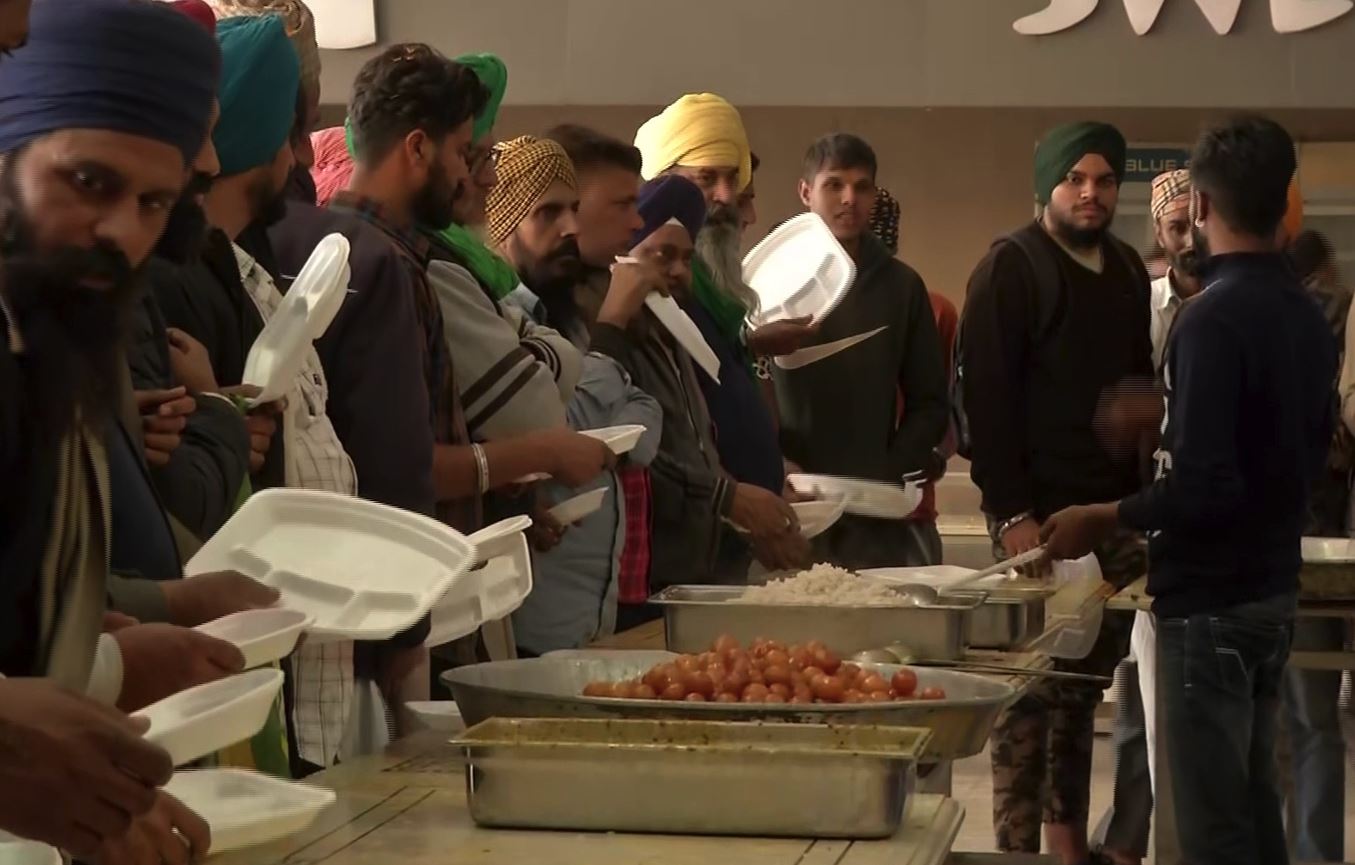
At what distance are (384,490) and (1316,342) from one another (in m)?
1.59

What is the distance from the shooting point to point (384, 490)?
2.28 meters

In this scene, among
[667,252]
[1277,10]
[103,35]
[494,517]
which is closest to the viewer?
[103,35]

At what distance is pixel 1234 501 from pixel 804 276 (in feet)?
A: 5.04

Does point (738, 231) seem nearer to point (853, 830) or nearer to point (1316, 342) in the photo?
point (1316, 342)

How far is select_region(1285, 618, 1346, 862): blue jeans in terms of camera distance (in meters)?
4.20

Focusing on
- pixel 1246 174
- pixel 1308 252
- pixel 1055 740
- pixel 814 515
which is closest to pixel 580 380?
pixel 814 515

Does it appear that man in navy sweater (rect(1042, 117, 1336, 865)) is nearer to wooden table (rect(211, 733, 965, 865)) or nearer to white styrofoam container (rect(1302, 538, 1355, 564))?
white styrofoam container (rect(1302, 538, 1355, 564))

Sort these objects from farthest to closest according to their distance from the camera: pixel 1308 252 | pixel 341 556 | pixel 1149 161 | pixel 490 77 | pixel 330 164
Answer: pixel 1149 161
pixel 1308 252
pixel 490 77
pixel 330 164
pixel 341 556

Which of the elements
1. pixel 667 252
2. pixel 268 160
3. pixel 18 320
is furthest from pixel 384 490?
pixel 667 252

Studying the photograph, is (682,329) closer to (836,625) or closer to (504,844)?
(836,625)

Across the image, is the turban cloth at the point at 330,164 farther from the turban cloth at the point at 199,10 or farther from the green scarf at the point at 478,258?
the turban cloth at the point at 199,10

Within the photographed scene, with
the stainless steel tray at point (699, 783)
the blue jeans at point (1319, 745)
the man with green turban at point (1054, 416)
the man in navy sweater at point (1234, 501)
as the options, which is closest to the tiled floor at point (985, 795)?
the blue jeans at point (1319, 745)

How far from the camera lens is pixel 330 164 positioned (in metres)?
3.02

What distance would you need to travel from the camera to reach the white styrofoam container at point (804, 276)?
4383 mm
